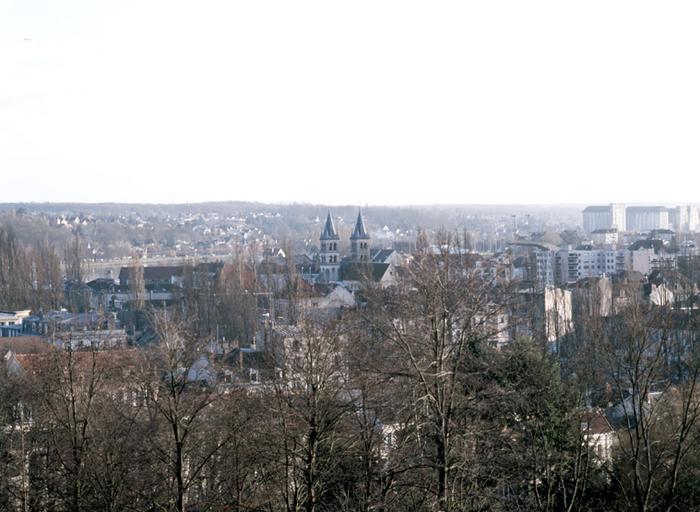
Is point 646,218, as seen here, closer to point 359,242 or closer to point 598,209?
point 598,209

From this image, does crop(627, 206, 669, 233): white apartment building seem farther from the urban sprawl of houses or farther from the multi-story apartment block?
the urban sprawl of houses

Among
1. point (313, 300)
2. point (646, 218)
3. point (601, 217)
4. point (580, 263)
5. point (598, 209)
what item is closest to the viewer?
point (313, 300)

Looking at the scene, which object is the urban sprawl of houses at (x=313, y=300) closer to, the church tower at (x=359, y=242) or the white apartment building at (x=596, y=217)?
the church tower at (x=359, y=242)

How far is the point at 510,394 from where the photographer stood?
897cm

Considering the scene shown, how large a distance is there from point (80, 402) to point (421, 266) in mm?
4799

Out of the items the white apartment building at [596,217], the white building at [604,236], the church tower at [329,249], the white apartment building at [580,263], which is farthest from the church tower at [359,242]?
the white apartment building at [596,217]

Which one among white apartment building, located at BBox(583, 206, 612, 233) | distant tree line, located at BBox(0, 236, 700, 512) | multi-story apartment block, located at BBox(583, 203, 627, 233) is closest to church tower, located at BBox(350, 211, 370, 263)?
distant tree line, located at BBox(0, 236, 700, 512)

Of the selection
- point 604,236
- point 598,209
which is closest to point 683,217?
point 598,209

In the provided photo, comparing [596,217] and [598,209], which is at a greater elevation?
[598,209]

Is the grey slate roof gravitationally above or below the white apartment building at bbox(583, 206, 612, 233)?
above

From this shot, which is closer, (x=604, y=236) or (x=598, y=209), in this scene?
(x=604, y=236)

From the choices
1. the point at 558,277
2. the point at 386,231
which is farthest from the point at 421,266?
the point at 386,231

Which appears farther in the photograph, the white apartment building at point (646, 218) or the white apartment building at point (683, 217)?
the white apartment building at point (683, 217)

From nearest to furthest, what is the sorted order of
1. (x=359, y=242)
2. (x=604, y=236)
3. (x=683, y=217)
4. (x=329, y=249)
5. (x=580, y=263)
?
(x=329, y=249) → (x=359, y=242) → (x=580, y=263) → (x=604, y=236) → (x=683, y=217)
